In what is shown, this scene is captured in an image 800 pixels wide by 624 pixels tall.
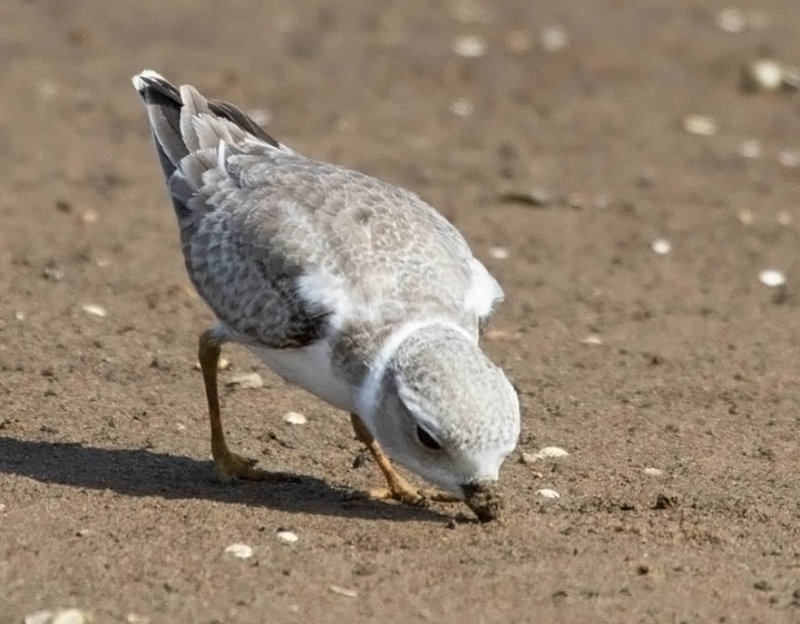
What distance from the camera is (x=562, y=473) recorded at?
8.12m

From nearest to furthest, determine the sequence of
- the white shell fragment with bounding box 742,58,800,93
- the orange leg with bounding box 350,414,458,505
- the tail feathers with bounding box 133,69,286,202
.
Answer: the orange leg with bounding box 350,414,458,505, the tail feathers with bounding box 133,69,286,202, the white shell fragment with bounding box 742,58,800,93

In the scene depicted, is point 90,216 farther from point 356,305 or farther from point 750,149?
point 750,149

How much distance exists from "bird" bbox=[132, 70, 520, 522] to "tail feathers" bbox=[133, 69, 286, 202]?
18 mm

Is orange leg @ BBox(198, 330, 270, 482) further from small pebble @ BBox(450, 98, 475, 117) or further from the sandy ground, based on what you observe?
small pebble @ BBox(450, 98, 475, 117)

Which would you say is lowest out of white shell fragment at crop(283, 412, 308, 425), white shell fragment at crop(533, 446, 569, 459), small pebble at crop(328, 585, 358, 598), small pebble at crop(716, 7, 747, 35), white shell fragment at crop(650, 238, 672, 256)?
small pebble at crop(716, 7, 747, 35)

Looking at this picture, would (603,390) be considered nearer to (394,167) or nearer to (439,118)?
(394,167)

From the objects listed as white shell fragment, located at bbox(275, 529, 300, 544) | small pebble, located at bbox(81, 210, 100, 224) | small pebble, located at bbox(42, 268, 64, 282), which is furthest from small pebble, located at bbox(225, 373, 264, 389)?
small pebble, located at bbox(81, 210, 100, 224)

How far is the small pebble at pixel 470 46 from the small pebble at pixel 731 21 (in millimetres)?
2817

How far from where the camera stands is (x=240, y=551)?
672cm

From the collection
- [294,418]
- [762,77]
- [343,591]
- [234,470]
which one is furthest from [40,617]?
[762,77]

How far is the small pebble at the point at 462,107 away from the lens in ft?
52.1

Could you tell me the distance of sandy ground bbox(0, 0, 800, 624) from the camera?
654 centimetres

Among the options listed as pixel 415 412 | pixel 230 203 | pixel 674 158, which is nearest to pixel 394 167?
pixel 674 158

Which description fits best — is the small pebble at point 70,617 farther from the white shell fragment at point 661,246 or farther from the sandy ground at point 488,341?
the white shell fragment at point 661,246
